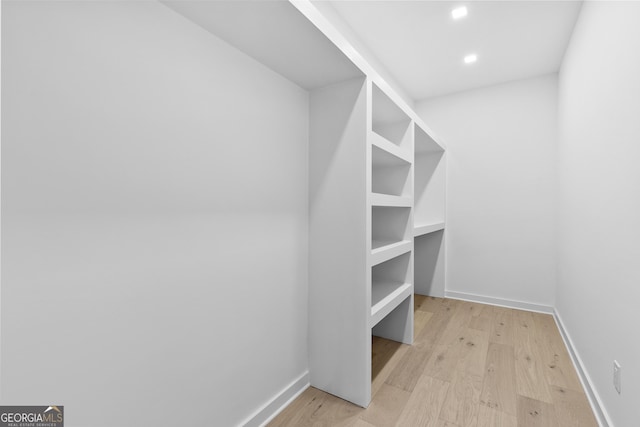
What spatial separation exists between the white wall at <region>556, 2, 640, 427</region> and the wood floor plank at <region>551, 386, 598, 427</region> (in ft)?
0.40

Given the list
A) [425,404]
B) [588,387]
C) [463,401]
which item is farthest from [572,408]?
[425,404]

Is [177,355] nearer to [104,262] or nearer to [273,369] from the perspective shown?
[104,262]

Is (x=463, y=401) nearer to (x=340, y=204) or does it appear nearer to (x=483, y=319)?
(x=340, y=204)

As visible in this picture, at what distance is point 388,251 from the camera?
5.75 ft

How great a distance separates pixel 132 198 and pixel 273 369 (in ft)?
3.54

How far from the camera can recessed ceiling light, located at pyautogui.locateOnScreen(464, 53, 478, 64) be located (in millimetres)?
2535

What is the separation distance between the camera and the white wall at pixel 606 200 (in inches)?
43.0

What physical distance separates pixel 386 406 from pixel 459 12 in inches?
102

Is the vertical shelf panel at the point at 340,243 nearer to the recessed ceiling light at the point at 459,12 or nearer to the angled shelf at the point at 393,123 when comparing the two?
the angled shelf at the point at 393,123

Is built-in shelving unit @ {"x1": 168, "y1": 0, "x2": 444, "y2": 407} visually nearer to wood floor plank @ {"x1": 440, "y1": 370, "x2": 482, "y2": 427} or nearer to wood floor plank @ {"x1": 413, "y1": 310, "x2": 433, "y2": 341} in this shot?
wood floor plank @ {"x1": 440, "y1": 370, "x2": 482, "y2": 427}

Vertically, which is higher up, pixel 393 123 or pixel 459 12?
pixel 459 12

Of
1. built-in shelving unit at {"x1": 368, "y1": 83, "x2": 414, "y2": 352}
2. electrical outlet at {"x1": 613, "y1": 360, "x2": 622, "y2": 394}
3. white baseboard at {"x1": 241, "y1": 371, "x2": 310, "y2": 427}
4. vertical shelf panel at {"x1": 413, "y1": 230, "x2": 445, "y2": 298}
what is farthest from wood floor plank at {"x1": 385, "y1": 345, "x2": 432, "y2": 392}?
vertical shelf panel at {"x1": 413, "y1": 230, "x2": 445, "y2": 298}

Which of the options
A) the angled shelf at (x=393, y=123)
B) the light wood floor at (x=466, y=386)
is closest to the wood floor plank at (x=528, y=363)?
the light wood floor at (x=466, y=386)

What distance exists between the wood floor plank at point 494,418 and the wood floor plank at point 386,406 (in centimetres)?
36
